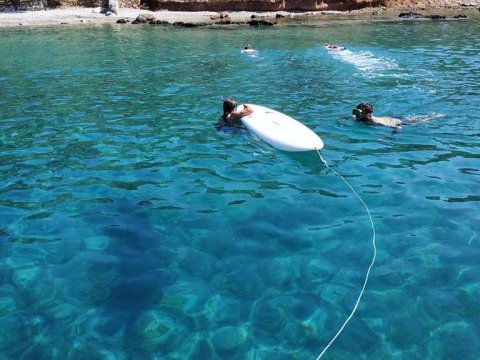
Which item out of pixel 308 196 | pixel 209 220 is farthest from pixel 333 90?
pixel 209 220

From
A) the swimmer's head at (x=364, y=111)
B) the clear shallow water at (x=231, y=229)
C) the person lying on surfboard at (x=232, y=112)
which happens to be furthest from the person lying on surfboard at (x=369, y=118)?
the person lying on surfboard at (x=232, y=112)

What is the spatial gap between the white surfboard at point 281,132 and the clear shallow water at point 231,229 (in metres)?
0.27

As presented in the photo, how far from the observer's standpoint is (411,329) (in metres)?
5.05

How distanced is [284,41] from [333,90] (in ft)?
40.1

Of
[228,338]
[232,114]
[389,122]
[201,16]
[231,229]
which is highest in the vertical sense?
[201,16]

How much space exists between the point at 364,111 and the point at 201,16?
3102 cm

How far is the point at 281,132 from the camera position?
383 inches

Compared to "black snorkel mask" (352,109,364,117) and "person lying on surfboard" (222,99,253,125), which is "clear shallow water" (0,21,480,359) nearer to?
"black snorkel mask" (352,109,364,117)

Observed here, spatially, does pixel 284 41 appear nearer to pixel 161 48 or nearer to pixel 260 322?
pixel 161 48

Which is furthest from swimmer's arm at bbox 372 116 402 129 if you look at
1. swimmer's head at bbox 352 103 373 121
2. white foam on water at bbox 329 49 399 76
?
white foam on water at bbox 329 49 399 76

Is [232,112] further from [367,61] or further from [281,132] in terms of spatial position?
[367,61]

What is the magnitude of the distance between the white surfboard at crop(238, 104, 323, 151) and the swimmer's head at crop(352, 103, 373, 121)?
1.61m

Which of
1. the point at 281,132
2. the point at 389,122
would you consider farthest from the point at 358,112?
the point at 281,132

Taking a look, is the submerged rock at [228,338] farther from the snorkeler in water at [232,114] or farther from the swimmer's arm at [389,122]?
the swimmer's arm at [389,122]
